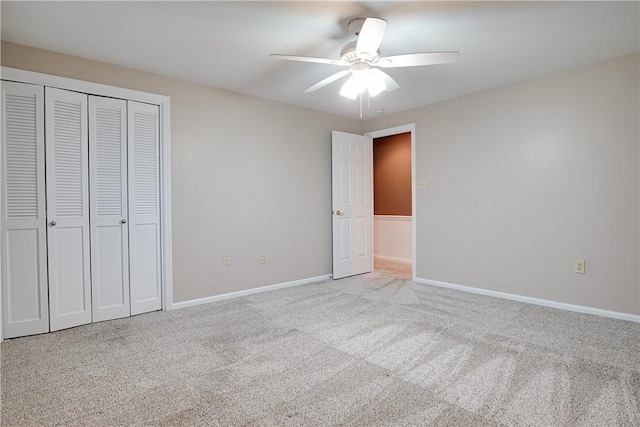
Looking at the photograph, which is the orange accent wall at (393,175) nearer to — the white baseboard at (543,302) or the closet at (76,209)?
the white baseboard at (543,302)

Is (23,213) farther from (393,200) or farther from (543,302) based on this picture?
(393,200)

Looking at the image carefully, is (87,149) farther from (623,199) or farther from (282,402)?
(623,199)

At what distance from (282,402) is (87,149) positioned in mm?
Answer: 2645

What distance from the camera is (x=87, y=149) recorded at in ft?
9.52

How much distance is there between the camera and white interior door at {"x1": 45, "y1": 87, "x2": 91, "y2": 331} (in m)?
2.75

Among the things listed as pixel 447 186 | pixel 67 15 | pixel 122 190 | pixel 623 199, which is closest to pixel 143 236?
pixel 122 190

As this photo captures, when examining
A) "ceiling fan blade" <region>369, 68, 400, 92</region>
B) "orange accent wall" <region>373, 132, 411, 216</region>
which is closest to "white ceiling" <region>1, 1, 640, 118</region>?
"ceiling fan blade" <region>369, 68, 400, 92</region>

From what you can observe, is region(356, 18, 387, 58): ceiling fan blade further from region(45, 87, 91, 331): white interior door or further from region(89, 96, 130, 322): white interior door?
region(45, 87, 91, 331): white interior door

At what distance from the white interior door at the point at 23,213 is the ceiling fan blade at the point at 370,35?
101 inches

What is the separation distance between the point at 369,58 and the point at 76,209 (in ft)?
8.82

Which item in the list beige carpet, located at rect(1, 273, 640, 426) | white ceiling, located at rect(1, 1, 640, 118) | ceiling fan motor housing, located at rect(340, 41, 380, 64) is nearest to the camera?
beige carpet, located at rect(1, 273, 640, 426)

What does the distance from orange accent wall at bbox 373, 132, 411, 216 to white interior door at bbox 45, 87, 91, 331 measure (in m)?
4.70

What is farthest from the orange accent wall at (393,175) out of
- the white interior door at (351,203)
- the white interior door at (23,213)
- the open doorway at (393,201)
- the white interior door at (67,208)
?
the white interior door at (23,213)

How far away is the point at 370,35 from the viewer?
2.03 metres
